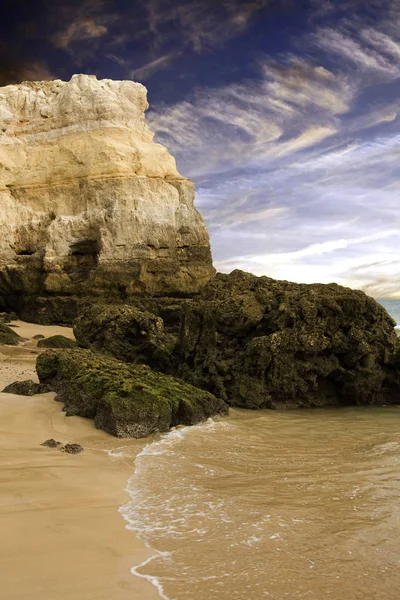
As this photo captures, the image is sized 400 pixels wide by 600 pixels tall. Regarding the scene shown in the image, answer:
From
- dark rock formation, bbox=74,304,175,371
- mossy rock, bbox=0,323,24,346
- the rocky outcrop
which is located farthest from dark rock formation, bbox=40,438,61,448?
mossy rock, bbox=0,323,24,346

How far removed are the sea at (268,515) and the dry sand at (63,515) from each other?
0.14 meters

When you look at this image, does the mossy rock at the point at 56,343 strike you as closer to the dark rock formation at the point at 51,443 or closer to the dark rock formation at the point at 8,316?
the dark rock formation at the point at 51,443

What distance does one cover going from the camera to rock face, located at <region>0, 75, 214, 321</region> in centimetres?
2327

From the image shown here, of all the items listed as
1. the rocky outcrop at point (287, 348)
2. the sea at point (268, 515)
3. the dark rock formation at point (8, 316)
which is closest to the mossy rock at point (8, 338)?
the rocky outcrop at point (287, 348)

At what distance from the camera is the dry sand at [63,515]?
98.1 inches

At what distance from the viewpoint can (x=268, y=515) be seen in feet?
11.8

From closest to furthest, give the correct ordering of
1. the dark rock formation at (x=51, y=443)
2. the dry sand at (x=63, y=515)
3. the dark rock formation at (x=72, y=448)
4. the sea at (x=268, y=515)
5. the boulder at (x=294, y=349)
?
1. the dry sand at (x=63, y=515)
2. the sea at (x=268, y=515)
3. the dark rock formation at (x=72, y=448)
4. the dark rock formation at (x=51, y=443)
5. the boulder at (x=294, y=349)

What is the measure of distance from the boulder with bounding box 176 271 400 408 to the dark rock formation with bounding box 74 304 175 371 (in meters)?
0.72

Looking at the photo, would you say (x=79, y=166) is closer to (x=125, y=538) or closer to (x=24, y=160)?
(x=24, y=160)

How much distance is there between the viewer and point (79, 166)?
2578cm

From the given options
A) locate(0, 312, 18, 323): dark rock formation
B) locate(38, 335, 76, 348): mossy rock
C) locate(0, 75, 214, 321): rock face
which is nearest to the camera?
locate(38, 335, 76, 348): mossy rock

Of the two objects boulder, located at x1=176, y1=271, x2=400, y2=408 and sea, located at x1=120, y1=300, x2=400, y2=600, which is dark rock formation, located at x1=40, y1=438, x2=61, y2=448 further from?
boulder, located at x1=176, y1=271, x2=400, y2=408

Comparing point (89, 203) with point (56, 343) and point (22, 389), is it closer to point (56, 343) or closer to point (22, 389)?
point (56, 343)

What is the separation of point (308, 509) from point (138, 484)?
4.87 feet
